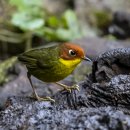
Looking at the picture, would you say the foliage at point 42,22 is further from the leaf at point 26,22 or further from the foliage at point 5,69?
the foliage at point 5,69

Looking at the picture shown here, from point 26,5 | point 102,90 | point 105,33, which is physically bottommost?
point 105,33

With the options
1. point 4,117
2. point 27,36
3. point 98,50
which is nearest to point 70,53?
point 4,117

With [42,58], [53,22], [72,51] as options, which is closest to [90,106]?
[72,51]

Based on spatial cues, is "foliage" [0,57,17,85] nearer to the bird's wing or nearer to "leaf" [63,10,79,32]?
the bird's wing

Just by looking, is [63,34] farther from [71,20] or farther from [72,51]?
[72,51]

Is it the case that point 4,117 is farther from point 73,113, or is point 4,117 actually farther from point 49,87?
point 49,87

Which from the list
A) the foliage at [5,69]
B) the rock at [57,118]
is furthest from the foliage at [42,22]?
the rock at [57,118]

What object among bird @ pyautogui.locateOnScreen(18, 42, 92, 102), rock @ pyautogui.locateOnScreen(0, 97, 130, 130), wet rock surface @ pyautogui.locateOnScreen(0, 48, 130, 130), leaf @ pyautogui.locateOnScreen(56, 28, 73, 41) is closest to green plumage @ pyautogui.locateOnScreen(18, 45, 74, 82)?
bird @ pyautogui.locateOnScreen(18, 42, 92, 102)
